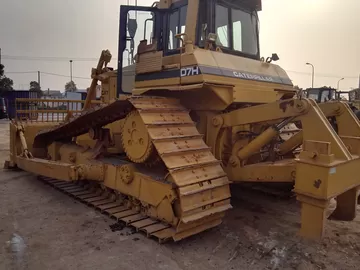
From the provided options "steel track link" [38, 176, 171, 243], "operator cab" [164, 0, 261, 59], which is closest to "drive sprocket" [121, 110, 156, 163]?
"steel track link" [38, 176, 171, 243]

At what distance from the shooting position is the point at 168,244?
138 inches

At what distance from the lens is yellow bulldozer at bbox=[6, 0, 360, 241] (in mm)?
3305

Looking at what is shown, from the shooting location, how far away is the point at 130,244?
11.6ft

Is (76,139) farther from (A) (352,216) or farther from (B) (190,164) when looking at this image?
(A) (352,216)

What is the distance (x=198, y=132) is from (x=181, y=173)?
2.82 ft

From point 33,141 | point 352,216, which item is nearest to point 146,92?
point 352,216

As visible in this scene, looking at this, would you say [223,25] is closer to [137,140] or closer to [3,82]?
[137,140]

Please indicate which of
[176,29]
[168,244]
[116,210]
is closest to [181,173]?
[168,244]

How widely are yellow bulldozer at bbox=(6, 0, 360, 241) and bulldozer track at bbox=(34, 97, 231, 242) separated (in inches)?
0.6

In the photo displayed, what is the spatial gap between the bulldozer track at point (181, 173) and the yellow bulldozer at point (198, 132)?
0.6 inches

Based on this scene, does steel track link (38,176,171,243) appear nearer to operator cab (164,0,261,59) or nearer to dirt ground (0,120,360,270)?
dirt ground (0,120,360,270)

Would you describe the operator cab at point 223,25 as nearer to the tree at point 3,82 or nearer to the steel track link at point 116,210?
the steel track link at point 116,210

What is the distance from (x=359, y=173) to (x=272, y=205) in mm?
1764

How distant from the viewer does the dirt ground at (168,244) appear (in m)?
3.12
